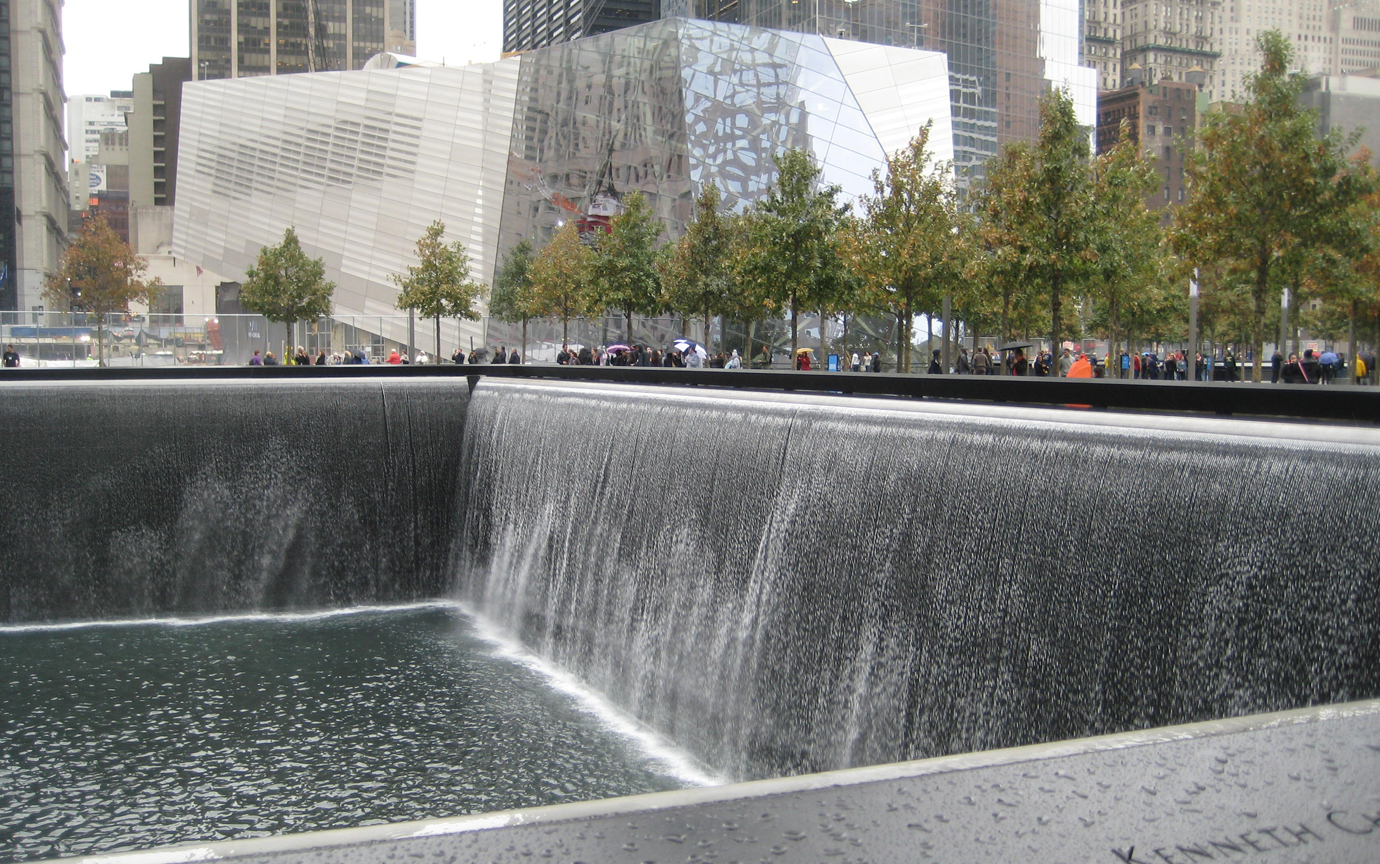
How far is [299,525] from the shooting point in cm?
1461

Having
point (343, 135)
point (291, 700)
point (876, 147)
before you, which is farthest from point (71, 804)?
point (343, 135)

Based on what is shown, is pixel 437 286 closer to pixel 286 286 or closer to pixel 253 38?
pixel 286 286

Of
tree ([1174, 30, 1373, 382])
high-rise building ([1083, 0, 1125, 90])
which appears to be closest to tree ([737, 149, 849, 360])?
tree ([1174, 30, 1373, 382])

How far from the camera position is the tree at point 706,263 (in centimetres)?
3425

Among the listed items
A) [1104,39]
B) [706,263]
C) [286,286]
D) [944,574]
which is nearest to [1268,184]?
[706,263]

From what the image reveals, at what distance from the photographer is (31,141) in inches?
3059

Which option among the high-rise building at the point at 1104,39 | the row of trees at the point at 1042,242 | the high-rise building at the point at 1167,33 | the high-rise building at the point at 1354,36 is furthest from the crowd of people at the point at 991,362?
the high-rise building at the point at 1167,33

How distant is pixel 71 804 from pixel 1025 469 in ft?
21.5

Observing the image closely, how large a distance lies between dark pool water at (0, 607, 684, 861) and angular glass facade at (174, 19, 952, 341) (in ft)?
111

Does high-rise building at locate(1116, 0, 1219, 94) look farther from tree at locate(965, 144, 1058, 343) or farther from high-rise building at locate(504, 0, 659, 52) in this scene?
tree at locate(965, 144, 1058, 343)

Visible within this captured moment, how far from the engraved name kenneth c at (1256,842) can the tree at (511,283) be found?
48960mm

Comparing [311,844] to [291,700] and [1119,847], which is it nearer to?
[1119,847]

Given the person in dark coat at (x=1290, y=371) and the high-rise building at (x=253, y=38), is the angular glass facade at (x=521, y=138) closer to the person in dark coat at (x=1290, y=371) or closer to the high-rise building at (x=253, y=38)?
the person in dark coat at (x=1290, y=371)

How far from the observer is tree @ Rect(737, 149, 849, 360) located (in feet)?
93.2
